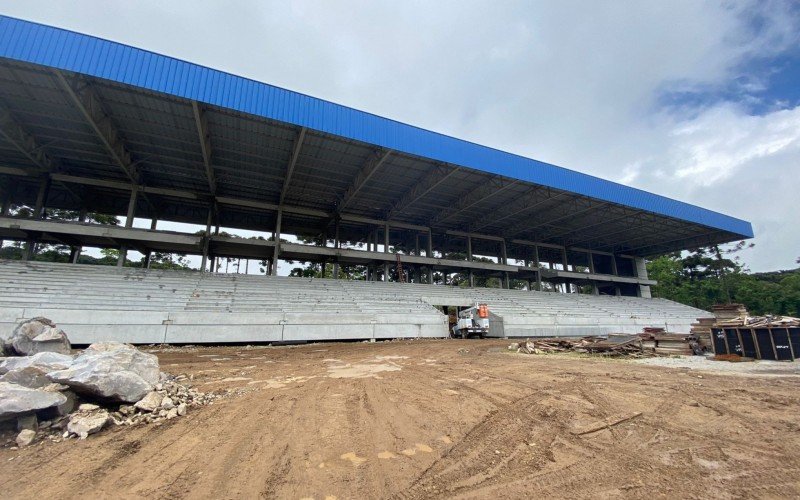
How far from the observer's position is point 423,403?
514cm

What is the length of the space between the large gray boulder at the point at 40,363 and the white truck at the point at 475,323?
18.7 meters

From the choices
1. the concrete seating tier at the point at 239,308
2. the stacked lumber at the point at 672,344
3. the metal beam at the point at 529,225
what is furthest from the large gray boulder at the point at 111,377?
the metal beam at the point at 529,225

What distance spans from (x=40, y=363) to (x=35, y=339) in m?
3.41

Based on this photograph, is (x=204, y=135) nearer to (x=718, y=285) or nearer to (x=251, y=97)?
(x=251, y=97)

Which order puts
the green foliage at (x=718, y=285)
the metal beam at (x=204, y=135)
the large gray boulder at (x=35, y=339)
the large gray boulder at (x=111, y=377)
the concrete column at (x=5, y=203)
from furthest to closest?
the green foliage at (x=718, y=285) < the concrete column at (x=5, y=203) < the metal beam at (x=204, y=135) < the large gray boulder at (x=35, y=339) < the large gray boulder at (x=111, y=377)

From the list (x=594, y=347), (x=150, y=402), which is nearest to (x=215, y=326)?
(x=150, y=402)

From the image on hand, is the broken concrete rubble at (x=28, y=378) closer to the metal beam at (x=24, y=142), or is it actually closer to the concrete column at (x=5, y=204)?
the metal beam at (x=24, y=142)

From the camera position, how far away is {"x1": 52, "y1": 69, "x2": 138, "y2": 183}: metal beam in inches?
501

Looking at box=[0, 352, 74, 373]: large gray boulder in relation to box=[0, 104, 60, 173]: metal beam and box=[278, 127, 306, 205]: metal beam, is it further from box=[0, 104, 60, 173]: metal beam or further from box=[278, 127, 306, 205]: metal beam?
box=[0, 104, 60, 173]: metal beam

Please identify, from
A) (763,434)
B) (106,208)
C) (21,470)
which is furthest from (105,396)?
(106,208)

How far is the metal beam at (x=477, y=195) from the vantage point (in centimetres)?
2223

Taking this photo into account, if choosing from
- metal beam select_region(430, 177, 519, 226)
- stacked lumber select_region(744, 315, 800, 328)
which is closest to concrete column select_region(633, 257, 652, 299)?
metal beam select_region(430, 177, 519, 226)

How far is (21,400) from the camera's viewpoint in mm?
3477

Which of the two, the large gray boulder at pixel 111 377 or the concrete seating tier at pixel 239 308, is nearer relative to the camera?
the large gray boulder at pixel 111 377
